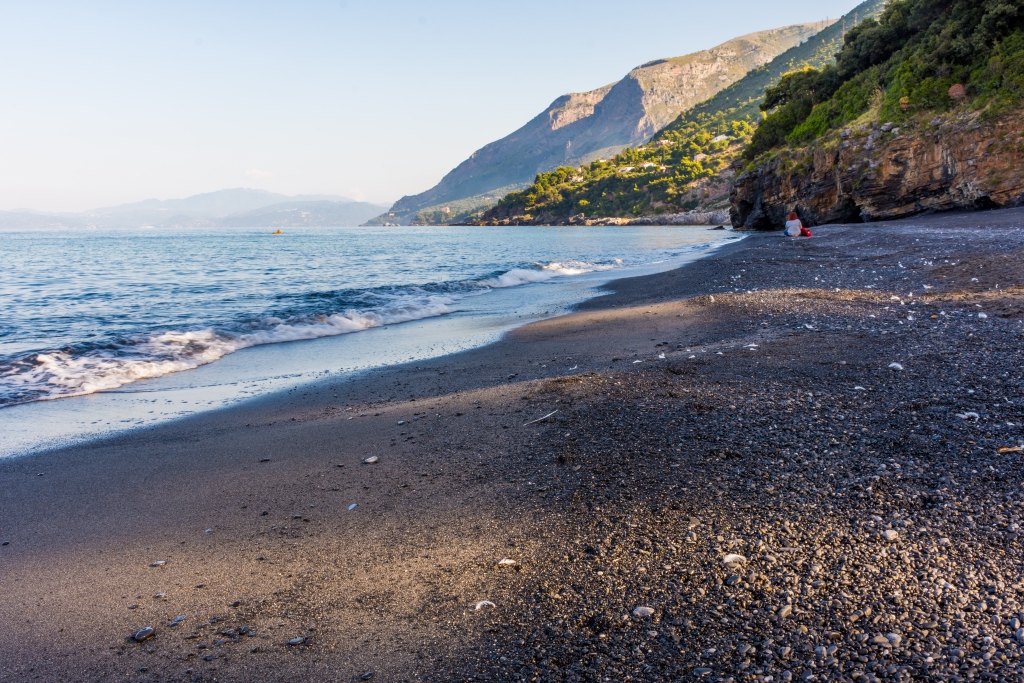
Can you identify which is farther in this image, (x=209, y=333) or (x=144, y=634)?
(x=209, y=333)

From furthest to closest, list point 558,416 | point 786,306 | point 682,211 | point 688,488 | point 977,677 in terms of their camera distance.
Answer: point 682,211
point 786,306
point 558,416
point 688,488
point 977,677

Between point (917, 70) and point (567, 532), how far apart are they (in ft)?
107

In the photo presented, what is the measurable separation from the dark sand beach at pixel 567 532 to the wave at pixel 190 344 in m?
→ 3.68

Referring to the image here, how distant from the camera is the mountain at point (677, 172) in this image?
109m

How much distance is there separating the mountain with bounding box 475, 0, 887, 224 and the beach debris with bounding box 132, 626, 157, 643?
92.9 metres

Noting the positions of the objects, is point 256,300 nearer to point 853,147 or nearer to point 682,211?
point 853,147

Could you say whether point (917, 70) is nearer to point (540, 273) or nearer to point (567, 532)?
point (540, 273)

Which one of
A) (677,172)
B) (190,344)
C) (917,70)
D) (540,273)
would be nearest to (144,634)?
(190,344)

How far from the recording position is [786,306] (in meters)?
9.66

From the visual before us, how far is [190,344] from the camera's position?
1091 centimetres

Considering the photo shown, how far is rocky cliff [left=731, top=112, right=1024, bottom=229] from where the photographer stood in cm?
2312

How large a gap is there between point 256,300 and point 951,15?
1340 inches

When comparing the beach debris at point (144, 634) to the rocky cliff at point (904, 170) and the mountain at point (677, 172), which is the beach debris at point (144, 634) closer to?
the rocky cliff at point (904, 170)

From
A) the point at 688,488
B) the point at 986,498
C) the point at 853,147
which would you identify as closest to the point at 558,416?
the point at 688,488
